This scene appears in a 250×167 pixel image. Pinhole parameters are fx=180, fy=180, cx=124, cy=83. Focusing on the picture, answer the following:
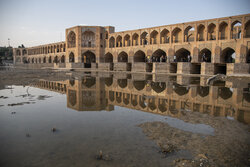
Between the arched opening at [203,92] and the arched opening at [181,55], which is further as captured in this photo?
the arched opening at [181,55]

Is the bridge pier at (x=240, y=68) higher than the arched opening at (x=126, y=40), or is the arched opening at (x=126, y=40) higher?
the arched opening at (x=126, y=40)

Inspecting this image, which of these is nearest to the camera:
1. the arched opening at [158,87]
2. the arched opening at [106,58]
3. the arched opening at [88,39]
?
the arched opening at [158,87]

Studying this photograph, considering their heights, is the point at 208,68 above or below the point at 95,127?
above

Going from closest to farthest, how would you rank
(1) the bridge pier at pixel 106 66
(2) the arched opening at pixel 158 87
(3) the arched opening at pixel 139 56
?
(2) the arched opening at pixel 158 87, (1) the bridge pier at pixel 106 66, (3) the arched opening at pixel 139 56

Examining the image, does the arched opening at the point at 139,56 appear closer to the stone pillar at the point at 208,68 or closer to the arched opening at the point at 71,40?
the stone pillar at the point at 208,68

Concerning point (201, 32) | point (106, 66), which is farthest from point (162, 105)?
point (106, 66)

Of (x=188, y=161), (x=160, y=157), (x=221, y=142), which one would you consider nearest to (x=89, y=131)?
(x=160, y=157)

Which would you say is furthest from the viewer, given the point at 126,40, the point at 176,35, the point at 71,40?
the point at 71,40

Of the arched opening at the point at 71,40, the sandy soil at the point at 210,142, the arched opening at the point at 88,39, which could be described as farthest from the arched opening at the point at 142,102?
the arched opening at the point at 71,40

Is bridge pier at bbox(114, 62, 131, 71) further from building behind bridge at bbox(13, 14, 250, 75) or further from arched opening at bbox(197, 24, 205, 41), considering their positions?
arched opening at bbox(197, 24, 205, 41)

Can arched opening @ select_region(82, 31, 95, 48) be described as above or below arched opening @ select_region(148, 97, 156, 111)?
above

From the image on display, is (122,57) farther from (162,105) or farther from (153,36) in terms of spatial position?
(162,105)

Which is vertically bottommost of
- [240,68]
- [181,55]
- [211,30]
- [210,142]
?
[210,142]

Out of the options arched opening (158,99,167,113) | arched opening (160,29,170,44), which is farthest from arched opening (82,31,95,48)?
arched opening (158,99,167,113)
